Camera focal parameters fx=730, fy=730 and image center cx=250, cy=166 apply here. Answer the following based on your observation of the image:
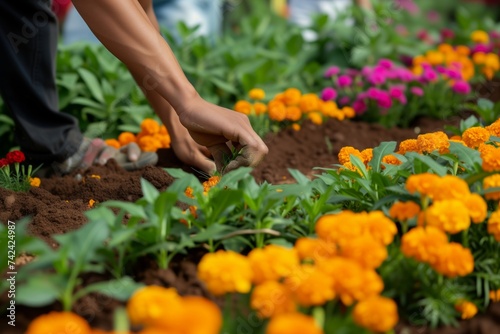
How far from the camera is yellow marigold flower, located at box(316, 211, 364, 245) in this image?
75.8 inches

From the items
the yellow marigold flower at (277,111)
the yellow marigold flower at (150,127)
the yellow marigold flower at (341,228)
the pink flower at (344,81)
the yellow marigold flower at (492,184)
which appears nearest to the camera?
the yellow marigold flower at (341,228)

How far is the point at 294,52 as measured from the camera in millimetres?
5672

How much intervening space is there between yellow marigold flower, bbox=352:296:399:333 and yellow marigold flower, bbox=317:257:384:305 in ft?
0.14

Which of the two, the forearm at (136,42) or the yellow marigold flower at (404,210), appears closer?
the yellow marigold flower at (404,210)

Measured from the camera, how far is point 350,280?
1772 millimetres

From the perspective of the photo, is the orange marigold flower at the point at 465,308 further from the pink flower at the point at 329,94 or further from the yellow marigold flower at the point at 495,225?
the pink flower at the point at 329,94

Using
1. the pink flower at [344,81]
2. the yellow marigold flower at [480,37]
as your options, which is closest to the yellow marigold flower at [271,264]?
the pink flower at [344,81]

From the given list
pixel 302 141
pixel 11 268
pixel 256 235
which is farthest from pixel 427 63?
pixel 11 268

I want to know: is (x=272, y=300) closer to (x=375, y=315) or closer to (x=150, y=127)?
(x=375, y=315)

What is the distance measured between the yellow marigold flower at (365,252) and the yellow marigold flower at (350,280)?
0.06 meters

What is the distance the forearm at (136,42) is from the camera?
8.75 feet

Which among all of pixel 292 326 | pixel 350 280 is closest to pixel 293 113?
pixel 350 280

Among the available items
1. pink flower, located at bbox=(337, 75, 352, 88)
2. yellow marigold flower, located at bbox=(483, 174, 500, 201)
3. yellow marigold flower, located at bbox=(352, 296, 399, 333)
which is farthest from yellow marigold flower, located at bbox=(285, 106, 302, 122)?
yellow marigold flower, located at bbox=(352, 296, 399, 333)

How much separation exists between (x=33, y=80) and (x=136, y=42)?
1159 mm
